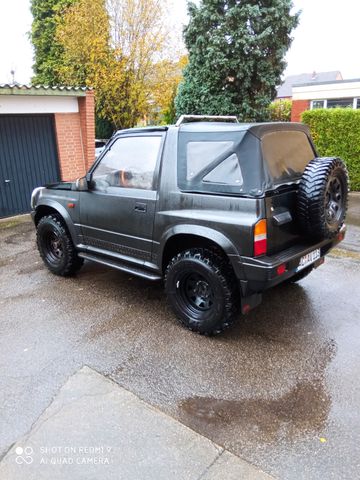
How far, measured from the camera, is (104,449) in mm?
2309

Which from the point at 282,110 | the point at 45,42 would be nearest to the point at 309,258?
the point at 282,110

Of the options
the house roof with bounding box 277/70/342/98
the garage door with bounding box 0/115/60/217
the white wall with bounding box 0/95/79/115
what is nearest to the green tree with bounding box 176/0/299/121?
the white wall with bounding box 0/95/79/115

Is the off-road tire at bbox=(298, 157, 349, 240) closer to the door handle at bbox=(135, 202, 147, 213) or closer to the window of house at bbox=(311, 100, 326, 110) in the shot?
the door handle at bbox=(135, 202, 147, 213)

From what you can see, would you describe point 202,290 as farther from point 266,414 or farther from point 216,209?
point 266,414

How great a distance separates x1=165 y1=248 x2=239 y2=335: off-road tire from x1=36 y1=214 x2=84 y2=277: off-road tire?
1.70m

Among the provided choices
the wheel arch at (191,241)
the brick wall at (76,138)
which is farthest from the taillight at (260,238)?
the brick wall at (76,138)

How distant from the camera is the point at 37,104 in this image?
8.35 metres

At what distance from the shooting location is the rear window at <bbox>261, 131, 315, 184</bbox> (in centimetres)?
324

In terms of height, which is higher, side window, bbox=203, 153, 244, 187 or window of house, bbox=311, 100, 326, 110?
window of house, bbox=311, 100, 326, 110

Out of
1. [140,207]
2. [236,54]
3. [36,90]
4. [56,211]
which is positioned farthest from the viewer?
[236,54]

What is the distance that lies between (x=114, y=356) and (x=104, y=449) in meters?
1.03

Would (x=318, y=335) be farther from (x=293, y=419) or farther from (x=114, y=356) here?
(x=114, y=356)

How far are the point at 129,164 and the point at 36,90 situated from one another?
5.15m

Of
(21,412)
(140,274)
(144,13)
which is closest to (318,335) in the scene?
(140,274)
